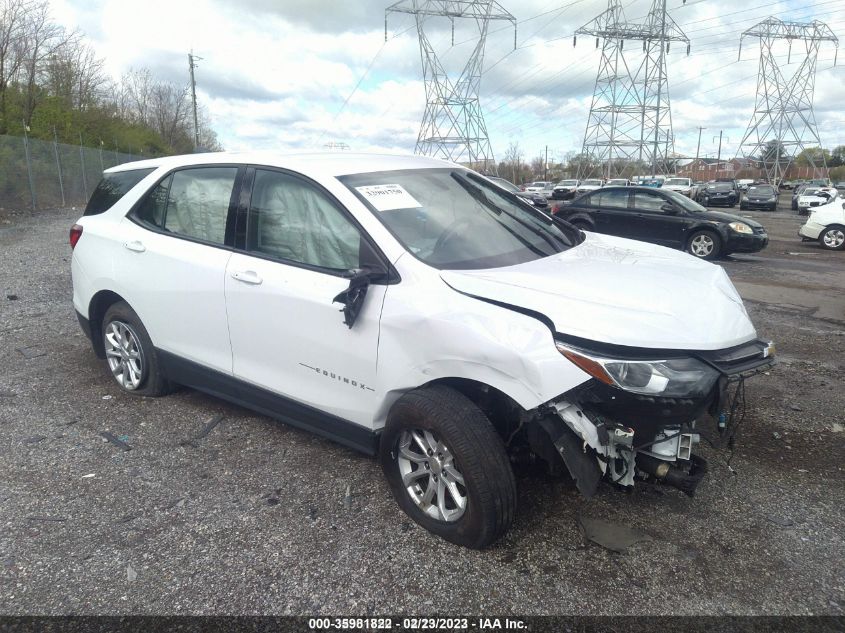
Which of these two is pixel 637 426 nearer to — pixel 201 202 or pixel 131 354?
pixel 201 202

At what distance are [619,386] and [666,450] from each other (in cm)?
47

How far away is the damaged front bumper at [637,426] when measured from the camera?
256cm

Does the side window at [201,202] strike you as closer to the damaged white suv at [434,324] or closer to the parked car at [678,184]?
the damaged white suv at [434,324]

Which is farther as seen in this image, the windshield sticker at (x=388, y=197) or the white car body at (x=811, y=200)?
the white car body at (x=811, y=200)

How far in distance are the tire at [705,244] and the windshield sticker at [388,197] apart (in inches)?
455

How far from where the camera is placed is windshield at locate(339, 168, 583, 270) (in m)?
3.21

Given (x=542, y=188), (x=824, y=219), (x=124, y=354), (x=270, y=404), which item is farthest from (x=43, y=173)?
(x=542, y=188)

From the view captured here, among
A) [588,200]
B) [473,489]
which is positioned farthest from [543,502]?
[588,200]

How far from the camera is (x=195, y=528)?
3.10 m

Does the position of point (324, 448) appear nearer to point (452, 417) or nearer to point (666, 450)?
point (452, 417)

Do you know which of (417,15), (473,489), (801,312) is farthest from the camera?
(417,15)

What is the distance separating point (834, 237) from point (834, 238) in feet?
0.08

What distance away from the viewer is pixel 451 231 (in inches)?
133

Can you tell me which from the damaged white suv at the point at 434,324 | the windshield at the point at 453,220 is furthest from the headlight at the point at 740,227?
the windshield at the point at 453,220
